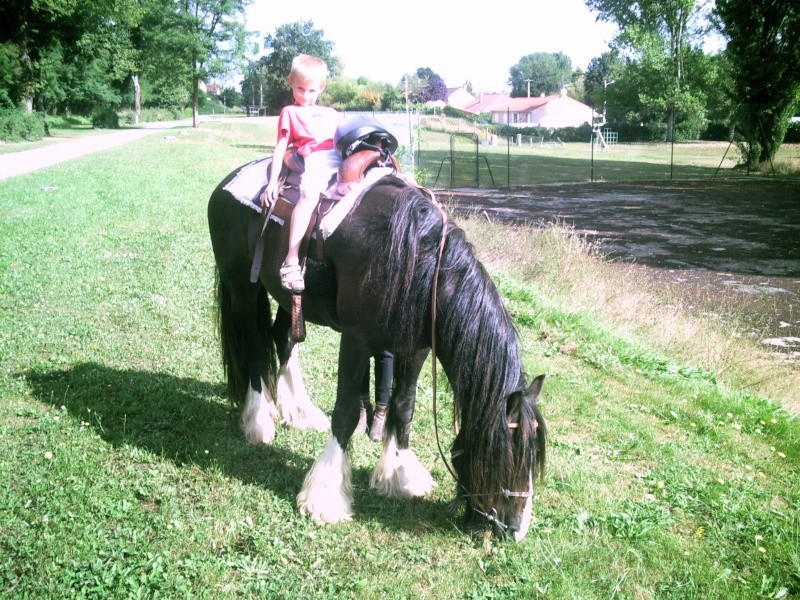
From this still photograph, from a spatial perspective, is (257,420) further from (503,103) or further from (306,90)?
(503,103)

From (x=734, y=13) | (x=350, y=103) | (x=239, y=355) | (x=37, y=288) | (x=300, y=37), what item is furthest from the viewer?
(x=300, y=37)

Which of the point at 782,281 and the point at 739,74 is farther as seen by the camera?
the point at 739,74

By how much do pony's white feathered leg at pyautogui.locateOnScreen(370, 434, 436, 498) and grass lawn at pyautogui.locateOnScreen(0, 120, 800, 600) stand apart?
0.24 feet

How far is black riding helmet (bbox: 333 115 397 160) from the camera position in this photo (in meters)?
3.75

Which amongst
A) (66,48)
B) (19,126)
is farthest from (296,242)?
(66,48)

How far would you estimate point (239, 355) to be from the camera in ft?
15.3

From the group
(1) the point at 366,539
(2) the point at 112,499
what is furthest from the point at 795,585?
(2) the point at 112,499

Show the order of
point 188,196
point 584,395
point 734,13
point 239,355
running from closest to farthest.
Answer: point 239,355 → point 584,395 → point 188,196 → point 734,13

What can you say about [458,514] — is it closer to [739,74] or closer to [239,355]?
[239,355]

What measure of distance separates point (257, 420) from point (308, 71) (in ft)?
7.39

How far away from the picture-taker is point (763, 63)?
91.7 feet

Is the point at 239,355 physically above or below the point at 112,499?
above

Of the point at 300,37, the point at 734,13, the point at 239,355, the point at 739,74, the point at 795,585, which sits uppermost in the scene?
the point at 300,37

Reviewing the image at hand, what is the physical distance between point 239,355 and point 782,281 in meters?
9.52
